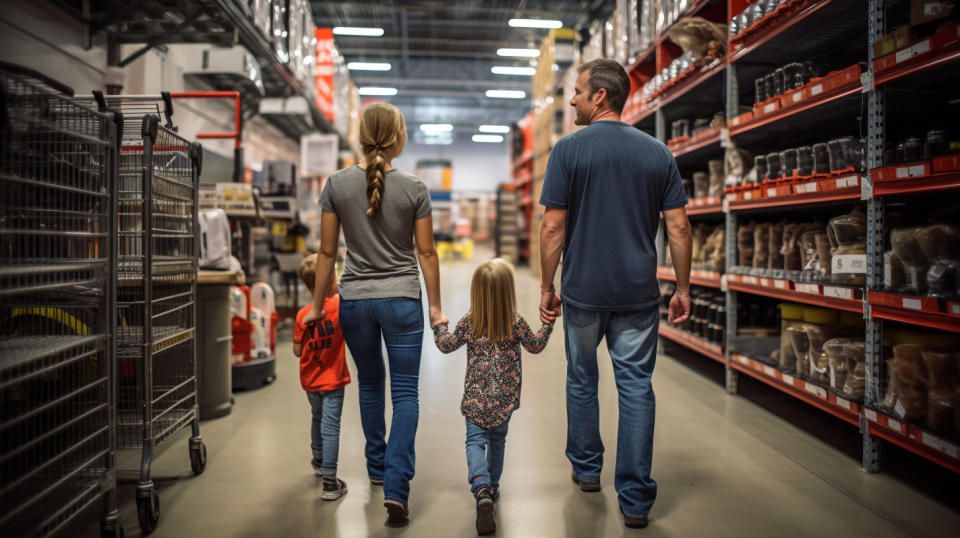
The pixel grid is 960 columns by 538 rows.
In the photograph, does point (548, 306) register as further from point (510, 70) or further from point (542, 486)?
point (510, 70)

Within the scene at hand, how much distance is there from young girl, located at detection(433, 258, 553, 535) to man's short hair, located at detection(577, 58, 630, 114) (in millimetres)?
786

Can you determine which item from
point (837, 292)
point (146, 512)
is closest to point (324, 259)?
point (146, 512)

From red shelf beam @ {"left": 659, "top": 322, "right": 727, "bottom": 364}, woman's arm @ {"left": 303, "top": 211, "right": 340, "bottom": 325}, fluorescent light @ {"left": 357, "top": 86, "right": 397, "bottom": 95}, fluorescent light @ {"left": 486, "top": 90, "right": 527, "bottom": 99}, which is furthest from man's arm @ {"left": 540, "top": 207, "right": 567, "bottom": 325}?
fluorescent light @ {"left": 486, "top": 90, "right": 527, "bottom": 99}

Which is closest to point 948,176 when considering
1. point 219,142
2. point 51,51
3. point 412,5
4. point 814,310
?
point 814,310

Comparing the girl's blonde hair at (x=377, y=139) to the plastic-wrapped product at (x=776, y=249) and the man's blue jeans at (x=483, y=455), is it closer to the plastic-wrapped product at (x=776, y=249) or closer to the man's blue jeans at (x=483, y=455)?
the man's blue jeans at (x=483, y=455)

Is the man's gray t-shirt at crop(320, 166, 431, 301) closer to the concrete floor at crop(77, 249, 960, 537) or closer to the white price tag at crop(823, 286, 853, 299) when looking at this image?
the concrete floor at crop(77, 249, 960, 537)

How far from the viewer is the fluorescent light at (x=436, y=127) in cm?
2535

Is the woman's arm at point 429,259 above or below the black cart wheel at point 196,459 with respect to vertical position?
above

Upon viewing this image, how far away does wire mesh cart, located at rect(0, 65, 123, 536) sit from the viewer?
1.87 meters

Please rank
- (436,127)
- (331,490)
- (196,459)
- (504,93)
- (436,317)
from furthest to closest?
(436,127) < (504,93) < (196,459) < (331,490) < (436,317)

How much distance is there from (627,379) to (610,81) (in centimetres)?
118

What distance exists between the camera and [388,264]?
7.55 ft

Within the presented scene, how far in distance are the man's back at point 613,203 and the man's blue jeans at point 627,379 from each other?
0.26 ft

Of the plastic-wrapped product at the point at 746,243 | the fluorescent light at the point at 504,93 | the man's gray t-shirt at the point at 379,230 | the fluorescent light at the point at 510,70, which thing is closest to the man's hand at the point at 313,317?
the man's gray t-shirt at the point at 379,230
